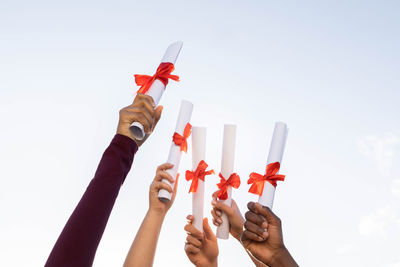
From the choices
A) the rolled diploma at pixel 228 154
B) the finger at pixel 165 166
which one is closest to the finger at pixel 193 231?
the rolled diploma at pixel 228 154

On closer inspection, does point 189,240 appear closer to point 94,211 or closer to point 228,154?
point 228,154

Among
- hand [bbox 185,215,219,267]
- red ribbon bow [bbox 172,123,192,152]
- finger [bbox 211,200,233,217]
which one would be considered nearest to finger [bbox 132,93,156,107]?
red ribbon bow [bbox 172,123,192,152]

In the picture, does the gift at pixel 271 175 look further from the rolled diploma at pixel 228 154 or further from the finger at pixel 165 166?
the finger at pixel 165 166

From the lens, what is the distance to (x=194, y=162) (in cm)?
385

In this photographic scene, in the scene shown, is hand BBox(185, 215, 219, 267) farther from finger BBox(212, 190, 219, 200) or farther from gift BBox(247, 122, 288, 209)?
gift BBox(247, 122, 288, 209)

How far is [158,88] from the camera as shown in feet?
11.9

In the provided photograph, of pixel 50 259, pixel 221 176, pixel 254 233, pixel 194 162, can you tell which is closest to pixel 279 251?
pixel 254 233

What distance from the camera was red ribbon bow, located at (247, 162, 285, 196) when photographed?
137 inches

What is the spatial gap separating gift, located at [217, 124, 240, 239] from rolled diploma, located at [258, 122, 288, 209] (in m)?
0.38

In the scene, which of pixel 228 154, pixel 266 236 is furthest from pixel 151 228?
pixel 266 236

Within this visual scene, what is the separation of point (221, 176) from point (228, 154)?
0.23m

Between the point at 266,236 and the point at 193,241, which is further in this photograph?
the point at 193,241

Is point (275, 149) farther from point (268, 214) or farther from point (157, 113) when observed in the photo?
point (157, 113)

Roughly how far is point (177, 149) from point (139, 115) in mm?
630
